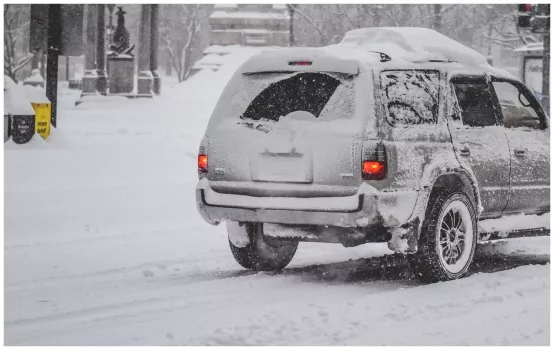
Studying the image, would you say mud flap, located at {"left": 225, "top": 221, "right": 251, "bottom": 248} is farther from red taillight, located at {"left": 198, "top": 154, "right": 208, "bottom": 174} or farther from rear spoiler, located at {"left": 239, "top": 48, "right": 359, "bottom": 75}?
rear spoiler, located at {"left": 239, "top": 48, "right": 359, "bottom": 75}

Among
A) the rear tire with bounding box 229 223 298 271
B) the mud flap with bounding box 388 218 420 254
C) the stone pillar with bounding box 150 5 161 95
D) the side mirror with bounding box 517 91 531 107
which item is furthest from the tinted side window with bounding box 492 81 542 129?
the stone pillar with bounding box 150 5 161 95

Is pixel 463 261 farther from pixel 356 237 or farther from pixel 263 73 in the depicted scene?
pixel 263 73

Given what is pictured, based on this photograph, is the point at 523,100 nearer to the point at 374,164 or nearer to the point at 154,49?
the point at 374,164

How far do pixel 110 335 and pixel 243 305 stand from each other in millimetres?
1198

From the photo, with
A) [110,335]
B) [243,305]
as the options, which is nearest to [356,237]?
[243,305]

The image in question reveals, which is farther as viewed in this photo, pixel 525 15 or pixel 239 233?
pixel 525 15

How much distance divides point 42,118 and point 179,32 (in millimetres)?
50431

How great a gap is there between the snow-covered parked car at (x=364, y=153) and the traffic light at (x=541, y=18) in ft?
28.0

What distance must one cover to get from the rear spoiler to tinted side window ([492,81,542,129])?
191 cm

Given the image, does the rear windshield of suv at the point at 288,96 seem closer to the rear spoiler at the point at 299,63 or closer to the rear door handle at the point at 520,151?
the rear spoiler at the point at 299,63

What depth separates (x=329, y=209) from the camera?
724cm

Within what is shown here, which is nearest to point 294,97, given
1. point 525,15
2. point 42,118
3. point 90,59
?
point 42,118

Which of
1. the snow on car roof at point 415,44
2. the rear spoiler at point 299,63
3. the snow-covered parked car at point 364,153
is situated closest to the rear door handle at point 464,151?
the snow-covered parked car at point 364,153

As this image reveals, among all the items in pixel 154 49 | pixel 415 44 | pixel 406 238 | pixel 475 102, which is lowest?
pixel 154 49
